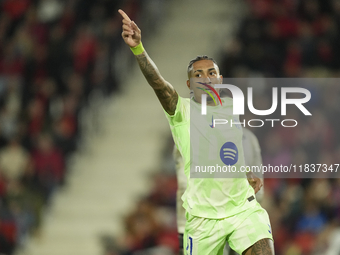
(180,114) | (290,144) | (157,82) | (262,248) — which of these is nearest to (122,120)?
(290,144)

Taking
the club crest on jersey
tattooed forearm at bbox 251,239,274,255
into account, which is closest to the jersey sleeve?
the club crest on jersey

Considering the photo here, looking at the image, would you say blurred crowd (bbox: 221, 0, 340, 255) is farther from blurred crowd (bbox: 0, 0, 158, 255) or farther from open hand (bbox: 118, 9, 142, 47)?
open hand (bbox: 118, 9, 142, 47)

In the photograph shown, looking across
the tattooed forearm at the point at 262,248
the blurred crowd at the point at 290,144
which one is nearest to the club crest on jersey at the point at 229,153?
the tattooed forearm at the point at 262,248

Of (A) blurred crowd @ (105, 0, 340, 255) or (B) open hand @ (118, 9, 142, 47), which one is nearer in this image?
(B) open hand @ (118, 9, 142, 47)

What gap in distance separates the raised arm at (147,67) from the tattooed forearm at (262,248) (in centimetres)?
112

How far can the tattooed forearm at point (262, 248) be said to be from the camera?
3.75 m

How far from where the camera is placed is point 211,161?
13.1ft

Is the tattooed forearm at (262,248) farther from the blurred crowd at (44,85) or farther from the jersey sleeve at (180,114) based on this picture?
the blurred crowd at (44,85)

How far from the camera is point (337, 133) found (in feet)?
26.8

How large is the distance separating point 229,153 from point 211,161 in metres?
0.15

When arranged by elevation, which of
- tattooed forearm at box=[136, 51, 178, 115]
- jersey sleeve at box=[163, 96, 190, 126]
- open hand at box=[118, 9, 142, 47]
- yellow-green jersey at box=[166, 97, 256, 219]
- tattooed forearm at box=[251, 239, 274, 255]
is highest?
open hand at box=[118, 9, 142, 47]

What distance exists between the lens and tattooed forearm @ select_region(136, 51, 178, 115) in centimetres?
385

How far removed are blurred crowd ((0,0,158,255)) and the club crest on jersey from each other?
17.3 ft

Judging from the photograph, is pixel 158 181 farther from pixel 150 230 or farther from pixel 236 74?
pixel 236 74
